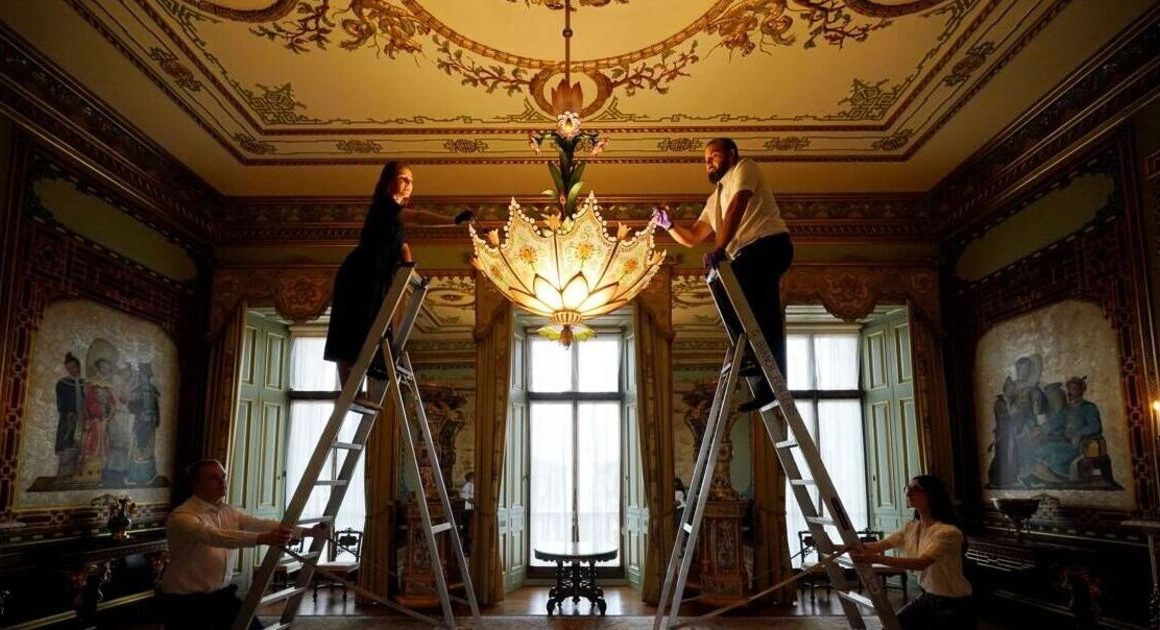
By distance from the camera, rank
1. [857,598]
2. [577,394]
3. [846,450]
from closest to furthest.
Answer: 1. [857,598]
2. [846,450]
3. [577,394]

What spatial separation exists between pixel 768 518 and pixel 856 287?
2.18 meters

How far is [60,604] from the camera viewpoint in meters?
4.93

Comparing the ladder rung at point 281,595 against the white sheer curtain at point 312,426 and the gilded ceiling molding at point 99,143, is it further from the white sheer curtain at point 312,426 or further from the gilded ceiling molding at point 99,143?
the white sheer curtain at point 312,426

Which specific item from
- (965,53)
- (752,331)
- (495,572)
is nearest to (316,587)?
(495,572)

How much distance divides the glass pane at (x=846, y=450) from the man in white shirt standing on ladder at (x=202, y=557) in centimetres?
706

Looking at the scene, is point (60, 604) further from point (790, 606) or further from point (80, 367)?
point (790, 606)

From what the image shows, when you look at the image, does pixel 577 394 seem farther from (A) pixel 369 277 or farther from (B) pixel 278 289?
(A) pixel 369 277

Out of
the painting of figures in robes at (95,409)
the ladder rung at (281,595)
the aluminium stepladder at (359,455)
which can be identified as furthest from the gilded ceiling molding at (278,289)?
the ladder rung at (281,595)

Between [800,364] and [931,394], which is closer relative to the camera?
[931,394]

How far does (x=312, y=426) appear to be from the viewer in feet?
31.1

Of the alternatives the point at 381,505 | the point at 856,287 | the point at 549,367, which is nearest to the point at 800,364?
the point at 856,287

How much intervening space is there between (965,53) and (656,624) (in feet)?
13.0

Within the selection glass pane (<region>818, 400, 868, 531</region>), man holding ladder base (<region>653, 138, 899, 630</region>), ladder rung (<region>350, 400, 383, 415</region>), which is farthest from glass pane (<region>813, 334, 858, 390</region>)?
ladder rung (<region>350, 400, 383, 415</region>)

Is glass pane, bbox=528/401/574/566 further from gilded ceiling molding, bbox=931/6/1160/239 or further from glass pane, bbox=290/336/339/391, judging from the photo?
gilded ceiling molding, bbox=931/6/1160/239
